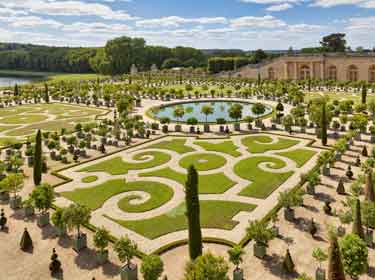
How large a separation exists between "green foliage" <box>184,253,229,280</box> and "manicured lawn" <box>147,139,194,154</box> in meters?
21.6

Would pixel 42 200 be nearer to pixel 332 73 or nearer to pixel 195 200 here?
pixel 195 200

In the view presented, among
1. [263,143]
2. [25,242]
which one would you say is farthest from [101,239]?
[263,143]

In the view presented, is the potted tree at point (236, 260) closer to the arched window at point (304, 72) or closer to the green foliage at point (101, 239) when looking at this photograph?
the green foliage at point (101, 239)

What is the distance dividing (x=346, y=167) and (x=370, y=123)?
1906cm

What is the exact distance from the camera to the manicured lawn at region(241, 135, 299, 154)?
116 feet

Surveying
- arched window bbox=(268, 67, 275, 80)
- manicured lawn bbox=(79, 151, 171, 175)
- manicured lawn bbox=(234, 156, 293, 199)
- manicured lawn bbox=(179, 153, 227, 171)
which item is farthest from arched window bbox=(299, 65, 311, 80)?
manicured lawn bbox=(79, 151, 171, 175)

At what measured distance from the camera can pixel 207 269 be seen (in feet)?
43.8

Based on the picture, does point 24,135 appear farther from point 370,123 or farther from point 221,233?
point 370,123

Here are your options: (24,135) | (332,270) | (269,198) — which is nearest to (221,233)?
(269,198)

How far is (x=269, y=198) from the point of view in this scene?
24047mm

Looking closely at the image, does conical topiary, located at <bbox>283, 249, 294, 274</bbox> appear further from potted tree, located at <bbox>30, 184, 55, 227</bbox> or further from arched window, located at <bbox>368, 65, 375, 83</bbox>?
arched window, located at <bbox>368, 65, 375, 83</bbox>

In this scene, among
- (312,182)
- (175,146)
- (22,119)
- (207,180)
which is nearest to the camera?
(312,182)

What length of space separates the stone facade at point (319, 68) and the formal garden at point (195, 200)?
4770 centimetres

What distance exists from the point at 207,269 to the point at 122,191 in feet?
45.6
